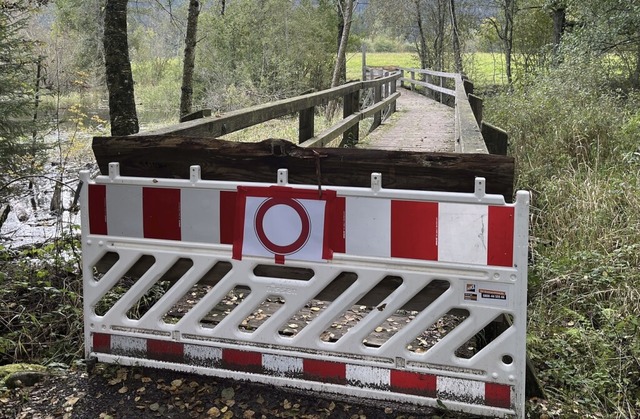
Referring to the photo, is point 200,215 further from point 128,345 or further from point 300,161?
point 128,345

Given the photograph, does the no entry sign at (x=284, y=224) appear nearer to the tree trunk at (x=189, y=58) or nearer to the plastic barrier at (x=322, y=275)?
the plastic barrier at (x=322, y=275)

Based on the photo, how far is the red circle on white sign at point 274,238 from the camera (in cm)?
297

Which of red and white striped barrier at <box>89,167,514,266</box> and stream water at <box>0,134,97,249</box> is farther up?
red and white striped barrier at <box>89,167,514,266</box>

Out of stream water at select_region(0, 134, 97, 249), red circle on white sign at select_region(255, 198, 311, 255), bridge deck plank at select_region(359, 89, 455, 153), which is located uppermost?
bridge deck plank at select_region(359, 89, 455, 153)

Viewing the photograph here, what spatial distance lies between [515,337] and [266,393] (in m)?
1.23

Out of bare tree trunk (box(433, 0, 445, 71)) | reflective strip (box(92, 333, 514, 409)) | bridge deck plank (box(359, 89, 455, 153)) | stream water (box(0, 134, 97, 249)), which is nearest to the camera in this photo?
reflective strip (box(92, 333, 514, 409))

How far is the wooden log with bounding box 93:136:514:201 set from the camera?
9.58ft

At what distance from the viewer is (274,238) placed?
3029mm

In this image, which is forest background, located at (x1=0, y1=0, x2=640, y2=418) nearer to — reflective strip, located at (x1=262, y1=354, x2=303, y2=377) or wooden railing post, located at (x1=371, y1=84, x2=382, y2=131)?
reflective strip, located at (x1=262, y1=354, x2=303, y2=377)

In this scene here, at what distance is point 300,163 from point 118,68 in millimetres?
6301

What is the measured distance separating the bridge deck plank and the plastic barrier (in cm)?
456

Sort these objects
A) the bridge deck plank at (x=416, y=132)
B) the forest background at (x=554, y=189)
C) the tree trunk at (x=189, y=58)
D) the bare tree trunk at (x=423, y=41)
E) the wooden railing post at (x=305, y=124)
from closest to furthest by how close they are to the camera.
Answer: the forest background at (x=554, y=189)
the wooden railing post at (x=305, y=124)
the bridge deck plank at (x=416, y=132)
the tree trunk at (x=189, y=58)
the bare tree trunk at (x=423, y=41)

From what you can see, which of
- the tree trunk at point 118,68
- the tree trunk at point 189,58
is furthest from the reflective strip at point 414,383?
the tree trunk at point 189,58

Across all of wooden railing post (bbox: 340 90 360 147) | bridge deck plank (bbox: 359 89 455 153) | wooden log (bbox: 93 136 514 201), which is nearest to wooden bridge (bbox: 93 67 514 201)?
wooden log (bbox: 93 136 514 201)
